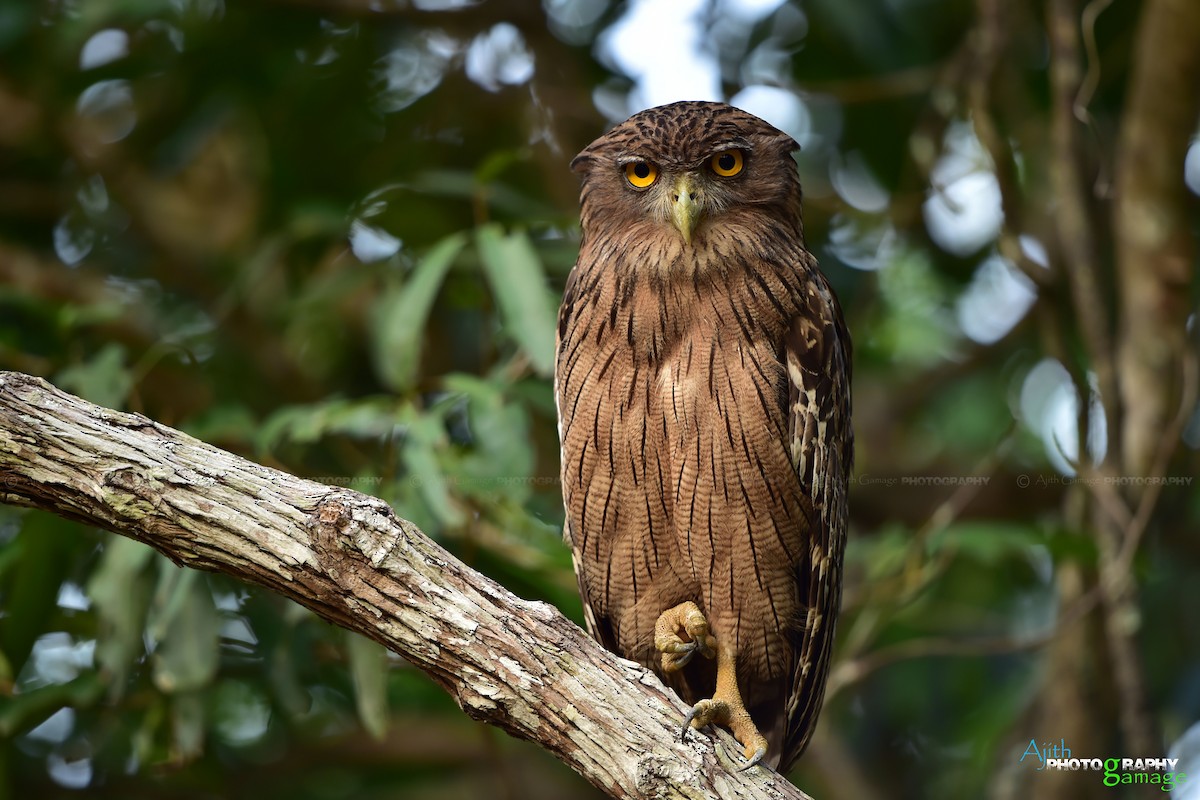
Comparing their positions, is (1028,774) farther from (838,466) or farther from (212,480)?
(212,480)

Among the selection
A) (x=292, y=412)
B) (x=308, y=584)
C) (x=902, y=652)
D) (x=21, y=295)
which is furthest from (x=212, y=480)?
(x=902, y=652)

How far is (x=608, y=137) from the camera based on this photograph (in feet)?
10.6

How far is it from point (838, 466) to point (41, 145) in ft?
13.2

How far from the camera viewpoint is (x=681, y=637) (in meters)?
3.14

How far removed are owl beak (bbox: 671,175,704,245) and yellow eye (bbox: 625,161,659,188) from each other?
Result: 86 mm

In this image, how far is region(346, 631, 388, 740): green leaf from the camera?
132 inches

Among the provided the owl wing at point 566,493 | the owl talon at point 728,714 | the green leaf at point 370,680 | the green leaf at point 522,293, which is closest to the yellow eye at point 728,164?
the owl wing at point 566,493

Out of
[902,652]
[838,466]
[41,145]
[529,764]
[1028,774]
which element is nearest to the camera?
[838,466]

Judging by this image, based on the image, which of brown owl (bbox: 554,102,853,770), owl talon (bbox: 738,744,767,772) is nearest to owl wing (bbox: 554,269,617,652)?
brown owl (bbox: 554,102,853,770)

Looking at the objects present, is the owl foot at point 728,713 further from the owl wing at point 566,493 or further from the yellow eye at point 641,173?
the yellow eye at point 641,173

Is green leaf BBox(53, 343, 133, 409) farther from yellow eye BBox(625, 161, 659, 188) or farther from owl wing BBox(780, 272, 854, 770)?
owl wing BBox(780, 272, 854, 770)

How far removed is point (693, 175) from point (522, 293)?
766 mm

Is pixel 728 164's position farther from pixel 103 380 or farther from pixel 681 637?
pixel 103 380

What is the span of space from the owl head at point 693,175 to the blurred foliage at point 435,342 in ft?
1.71
